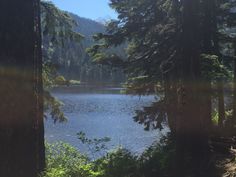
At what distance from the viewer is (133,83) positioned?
1802 cm

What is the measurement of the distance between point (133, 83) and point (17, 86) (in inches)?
540

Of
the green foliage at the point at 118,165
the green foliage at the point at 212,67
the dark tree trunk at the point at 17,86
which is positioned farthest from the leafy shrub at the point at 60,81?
the dark tree trunk at the point at 17,86

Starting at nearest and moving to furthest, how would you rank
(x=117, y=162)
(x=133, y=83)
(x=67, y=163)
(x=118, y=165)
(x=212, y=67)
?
1. (x=67, y=163)
2. (x=118, y=165)
3. (x=117, y=162)
4. (x=212, y=67)
5. (x=133, y=83)

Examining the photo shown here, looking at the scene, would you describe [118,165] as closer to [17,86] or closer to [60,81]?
[60,81]

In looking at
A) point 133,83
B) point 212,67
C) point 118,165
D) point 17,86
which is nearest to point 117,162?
point 118,165

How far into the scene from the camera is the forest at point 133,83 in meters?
4.37

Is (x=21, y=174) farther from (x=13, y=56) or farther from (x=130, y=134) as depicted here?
(x=130, y=134)

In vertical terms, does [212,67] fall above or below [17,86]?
above

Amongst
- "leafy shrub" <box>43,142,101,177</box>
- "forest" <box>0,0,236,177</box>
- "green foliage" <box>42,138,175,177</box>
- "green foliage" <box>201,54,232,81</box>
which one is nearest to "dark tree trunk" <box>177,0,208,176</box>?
"forest" <box>0,0,236,177</box>

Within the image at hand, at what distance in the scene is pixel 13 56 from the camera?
4.28 metres

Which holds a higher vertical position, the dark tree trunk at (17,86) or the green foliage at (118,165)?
the dark tree trunk at (17,86)

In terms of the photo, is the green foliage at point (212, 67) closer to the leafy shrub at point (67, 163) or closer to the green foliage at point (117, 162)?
the green foliage at point (117, 162)

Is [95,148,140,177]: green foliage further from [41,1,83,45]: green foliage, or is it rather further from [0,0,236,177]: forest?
[41,1,83,45]: green foliage

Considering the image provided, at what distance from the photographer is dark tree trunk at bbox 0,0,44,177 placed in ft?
14.0
